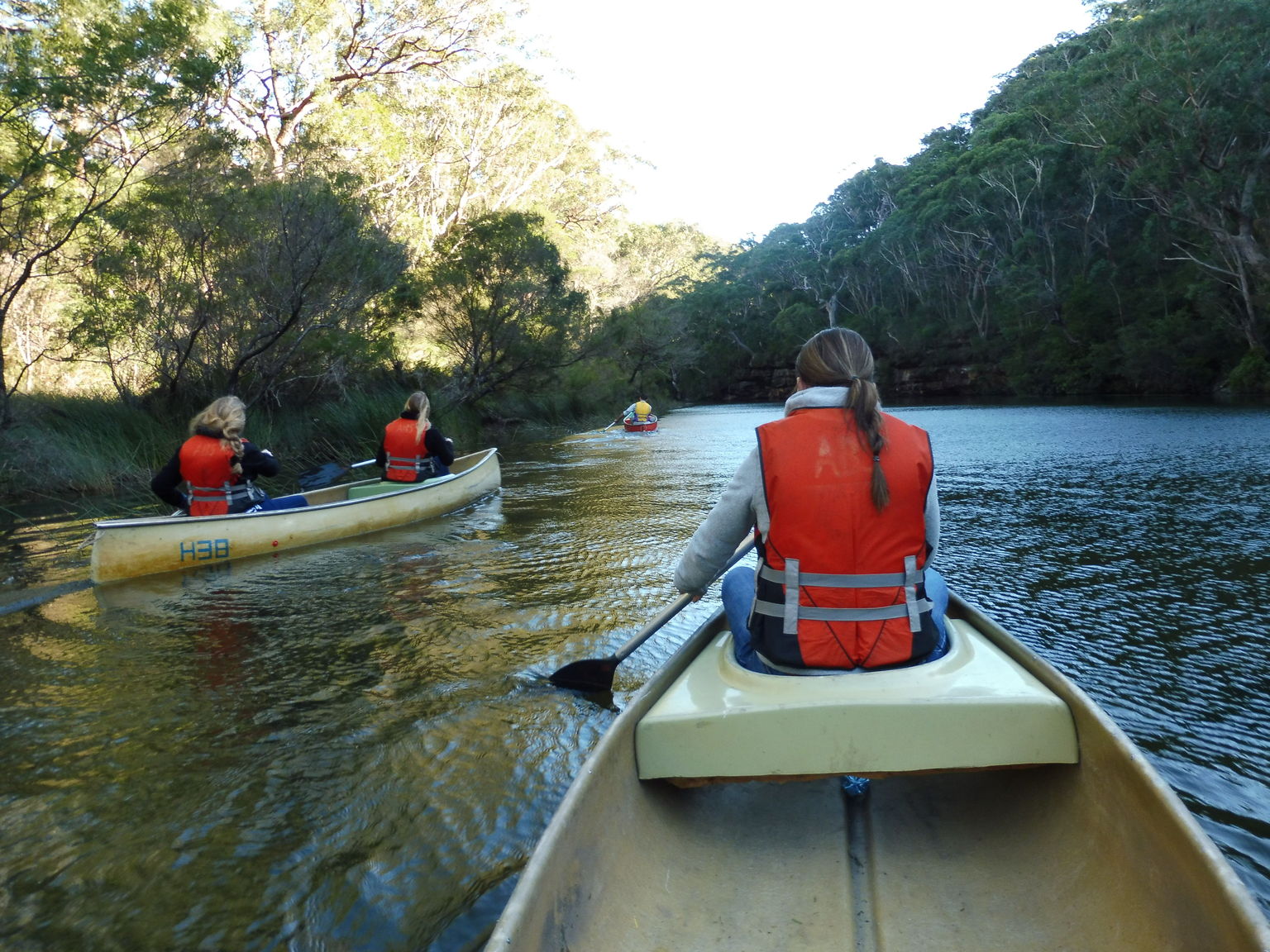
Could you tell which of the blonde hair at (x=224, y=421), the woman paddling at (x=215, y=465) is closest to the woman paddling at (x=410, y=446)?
the woman paddling at (x=215, y=465)

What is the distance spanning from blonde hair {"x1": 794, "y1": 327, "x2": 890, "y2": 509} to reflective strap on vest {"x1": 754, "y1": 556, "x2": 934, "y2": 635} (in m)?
0.23

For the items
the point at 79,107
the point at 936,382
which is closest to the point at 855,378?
the point at 79,107

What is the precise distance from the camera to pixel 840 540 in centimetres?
253

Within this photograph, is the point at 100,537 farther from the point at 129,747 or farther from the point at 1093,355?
the point at 1093,355

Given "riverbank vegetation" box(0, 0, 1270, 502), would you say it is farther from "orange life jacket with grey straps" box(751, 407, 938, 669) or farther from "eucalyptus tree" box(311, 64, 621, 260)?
"orange life jacket with grey straps" box(751, 407, 938, 669)

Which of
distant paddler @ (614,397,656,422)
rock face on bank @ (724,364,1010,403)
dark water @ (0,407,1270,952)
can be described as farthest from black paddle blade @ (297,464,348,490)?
rock face on bank @ (724,364,1010,403)

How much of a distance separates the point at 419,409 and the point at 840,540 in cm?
708

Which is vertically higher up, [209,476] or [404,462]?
[209,476]

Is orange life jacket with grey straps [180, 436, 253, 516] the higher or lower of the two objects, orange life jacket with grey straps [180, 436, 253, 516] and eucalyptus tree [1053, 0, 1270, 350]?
the lower

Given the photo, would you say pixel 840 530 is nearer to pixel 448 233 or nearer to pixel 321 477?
pixel 321 477

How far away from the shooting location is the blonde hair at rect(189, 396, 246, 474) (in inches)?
263

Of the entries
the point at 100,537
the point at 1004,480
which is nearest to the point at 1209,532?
the point at 1004,480

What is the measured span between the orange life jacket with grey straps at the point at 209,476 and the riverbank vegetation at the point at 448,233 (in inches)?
185

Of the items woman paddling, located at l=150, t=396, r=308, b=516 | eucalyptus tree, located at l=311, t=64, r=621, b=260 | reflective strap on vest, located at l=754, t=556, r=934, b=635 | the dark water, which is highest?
eucalyptus tree, located at l=311, t=64, r=621, b=260
